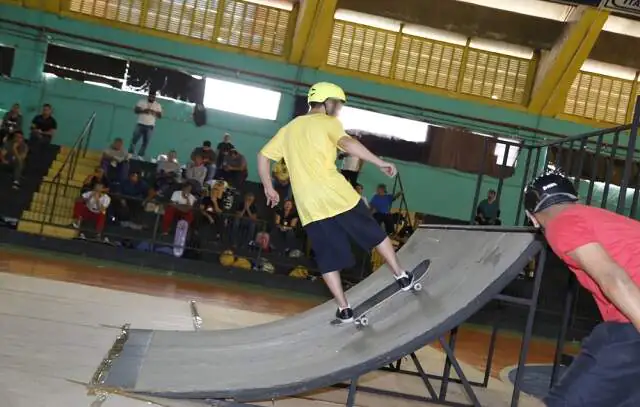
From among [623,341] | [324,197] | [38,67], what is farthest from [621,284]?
[38,67]

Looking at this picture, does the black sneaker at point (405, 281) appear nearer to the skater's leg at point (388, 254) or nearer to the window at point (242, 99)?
the skater's leg at point (388, 254)

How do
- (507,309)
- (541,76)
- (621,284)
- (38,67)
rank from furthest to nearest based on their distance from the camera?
(541,76), (38,67), (507,309), (621,284)

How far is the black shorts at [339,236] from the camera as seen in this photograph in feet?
15.9

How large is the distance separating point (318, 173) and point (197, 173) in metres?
10.0

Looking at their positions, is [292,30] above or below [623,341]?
above

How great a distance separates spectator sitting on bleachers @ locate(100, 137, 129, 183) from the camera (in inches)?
558

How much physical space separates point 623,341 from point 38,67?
52.9 feet

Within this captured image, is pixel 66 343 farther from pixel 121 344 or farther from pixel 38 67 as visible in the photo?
pixel 38 67

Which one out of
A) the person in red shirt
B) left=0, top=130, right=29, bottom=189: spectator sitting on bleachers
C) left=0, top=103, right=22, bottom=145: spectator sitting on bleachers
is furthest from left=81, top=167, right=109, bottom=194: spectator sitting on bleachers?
the person in red shirt

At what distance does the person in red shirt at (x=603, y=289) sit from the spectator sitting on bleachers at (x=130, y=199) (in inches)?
430

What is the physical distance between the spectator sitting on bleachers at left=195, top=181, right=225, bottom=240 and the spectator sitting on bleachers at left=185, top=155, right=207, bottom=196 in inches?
32.2

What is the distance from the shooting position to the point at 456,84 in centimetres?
1748

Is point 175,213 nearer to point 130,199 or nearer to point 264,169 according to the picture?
point 130,199

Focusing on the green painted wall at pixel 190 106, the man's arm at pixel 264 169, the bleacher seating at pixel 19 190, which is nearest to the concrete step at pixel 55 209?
the bleacher seating at pixel 19 190
